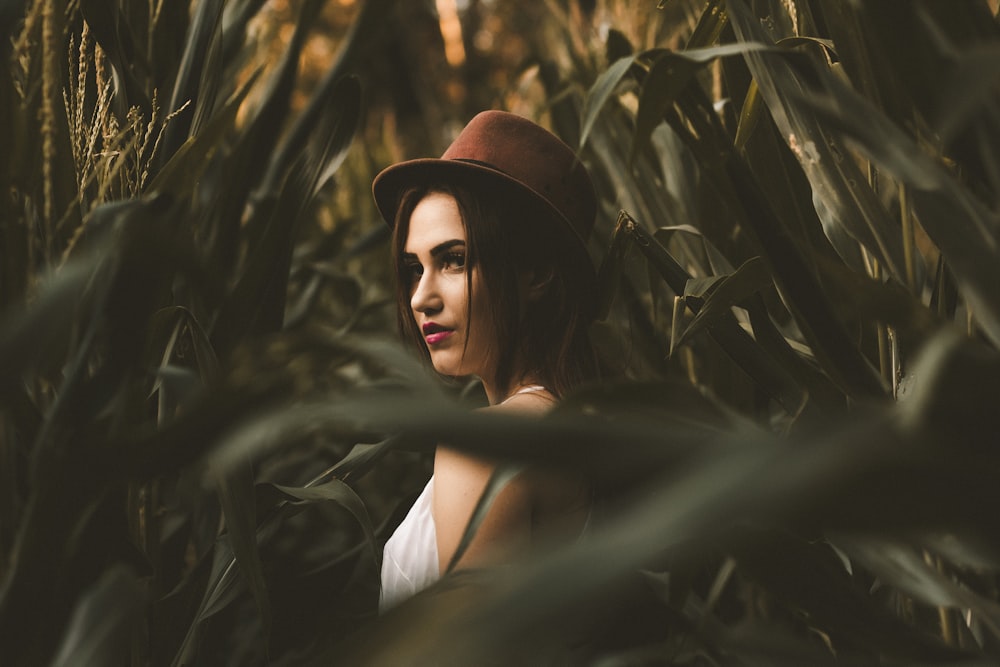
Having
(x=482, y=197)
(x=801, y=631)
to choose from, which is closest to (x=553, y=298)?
(x=482, y=197)

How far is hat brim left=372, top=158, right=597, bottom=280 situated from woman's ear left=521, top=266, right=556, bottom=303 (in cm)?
3

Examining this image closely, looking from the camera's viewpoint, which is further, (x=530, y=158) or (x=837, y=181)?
(x=530, y=158)

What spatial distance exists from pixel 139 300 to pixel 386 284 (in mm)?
1514

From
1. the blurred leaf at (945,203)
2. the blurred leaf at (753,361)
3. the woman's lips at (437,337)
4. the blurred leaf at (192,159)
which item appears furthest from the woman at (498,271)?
the blurred leaf at (945,203)

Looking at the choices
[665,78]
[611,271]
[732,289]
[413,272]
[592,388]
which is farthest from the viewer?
[413,272]

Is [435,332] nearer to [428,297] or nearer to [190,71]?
[428,297]

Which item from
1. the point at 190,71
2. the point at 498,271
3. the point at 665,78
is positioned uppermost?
the point at 190,71

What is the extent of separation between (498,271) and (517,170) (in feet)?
0.31

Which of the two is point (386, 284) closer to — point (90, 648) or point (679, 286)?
point (679, 286)

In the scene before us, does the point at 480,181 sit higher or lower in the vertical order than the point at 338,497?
higher

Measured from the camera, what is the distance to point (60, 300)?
344 millimetres

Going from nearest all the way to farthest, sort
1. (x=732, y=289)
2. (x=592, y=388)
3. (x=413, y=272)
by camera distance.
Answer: (x=592, y=388) < (x=732, y=289) < (x=413, y=272)

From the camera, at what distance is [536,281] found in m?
0.80

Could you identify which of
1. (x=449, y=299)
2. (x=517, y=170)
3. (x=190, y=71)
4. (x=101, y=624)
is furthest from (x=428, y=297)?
(x=101, y=624)
